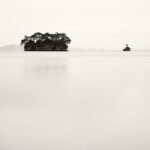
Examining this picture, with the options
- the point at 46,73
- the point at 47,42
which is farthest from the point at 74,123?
the point at 47,42

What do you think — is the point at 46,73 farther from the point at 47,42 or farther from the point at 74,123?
the point at 47,42

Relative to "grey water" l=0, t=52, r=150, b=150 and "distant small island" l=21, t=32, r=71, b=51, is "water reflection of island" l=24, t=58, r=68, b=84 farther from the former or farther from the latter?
"distant small island" l=21, t=32, r=71, b=51

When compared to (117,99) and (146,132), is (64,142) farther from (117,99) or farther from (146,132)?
(117,99)

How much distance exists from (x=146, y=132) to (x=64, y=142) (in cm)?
97

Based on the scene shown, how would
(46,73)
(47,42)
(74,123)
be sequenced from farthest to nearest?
(47,42)
(46,73)
(74,123)

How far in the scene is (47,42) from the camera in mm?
69125

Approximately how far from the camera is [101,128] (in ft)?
12.2

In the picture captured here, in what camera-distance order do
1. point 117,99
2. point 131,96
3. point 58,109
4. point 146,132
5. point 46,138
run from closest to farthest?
point 46,138
point 146,132
point 58,109
point 117,99
point 131,96

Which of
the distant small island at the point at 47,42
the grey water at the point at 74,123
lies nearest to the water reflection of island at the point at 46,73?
the grey water at the point at 74,123

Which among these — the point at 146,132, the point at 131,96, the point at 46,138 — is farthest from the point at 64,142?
the point at 131,96

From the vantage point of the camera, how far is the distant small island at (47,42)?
66.8 m

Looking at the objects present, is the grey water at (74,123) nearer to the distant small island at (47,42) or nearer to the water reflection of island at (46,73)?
the water reflection of island at (46,73)

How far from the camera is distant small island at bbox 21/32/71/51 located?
66750 mm

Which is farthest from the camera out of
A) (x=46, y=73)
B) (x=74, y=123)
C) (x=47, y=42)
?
(x=47, y=42)
